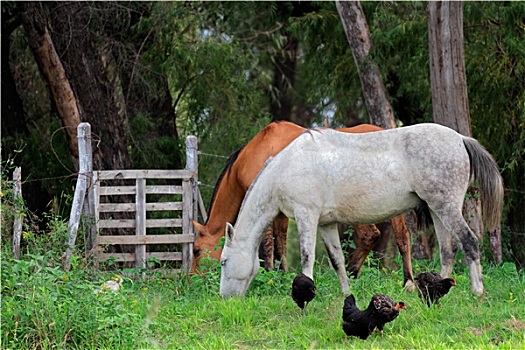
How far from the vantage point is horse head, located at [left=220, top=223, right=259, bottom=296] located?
799 cm

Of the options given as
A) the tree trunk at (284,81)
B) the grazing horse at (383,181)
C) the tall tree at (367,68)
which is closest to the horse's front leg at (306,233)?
the grazing horse at (383,181)

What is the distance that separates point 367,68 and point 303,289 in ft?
18.8

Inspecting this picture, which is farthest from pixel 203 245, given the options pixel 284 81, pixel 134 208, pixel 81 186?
pixel 284 81

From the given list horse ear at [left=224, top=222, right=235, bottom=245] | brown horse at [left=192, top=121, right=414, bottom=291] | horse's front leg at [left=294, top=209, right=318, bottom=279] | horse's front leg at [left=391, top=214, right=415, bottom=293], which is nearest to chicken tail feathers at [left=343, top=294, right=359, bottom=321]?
horse's front leg at [left=294, top=209, right=318, bottom=279]

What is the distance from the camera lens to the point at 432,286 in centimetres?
661

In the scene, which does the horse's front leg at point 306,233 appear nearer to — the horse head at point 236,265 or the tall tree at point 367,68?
the horse head at point 236,265

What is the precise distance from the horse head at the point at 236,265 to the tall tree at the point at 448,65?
11.6 ft

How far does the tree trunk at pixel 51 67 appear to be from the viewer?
38.1 ft

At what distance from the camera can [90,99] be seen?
12.3 meters

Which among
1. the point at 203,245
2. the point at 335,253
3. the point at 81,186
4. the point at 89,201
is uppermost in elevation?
the point at 81,186

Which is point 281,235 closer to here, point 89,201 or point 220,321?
point 89,201

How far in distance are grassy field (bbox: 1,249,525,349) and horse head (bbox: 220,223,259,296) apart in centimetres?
33

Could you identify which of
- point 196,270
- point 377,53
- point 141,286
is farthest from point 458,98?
point 141,286

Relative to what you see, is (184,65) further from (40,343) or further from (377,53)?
(40,343)
